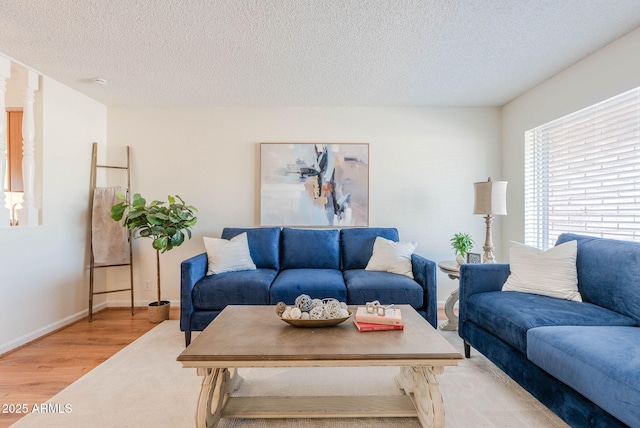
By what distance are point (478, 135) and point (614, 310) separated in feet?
8.03

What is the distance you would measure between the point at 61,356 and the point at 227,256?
147 centimetres

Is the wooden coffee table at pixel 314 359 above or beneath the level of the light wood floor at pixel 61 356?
above

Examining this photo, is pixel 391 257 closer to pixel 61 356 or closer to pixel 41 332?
pixel 61 356

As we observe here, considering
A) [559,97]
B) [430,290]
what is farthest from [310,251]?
[559,97]

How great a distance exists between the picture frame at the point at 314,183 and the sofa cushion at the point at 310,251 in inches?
15.0

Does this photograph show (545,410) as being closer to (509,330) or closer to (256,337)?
(509,330)

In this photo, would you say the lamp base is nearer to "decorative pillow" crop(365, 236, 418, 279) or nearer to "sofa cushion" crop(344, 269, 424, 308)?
"decorative pillow" crop(365, 236, 418, 279)

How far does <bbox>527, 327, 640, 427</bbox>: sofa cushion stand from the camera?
49.9 inches

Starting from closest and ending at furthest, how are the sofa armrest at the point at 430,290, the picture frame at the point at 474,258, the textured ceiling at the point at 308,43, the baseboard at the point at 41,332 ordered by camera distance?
the textured ceiling at the point at 308,43, the baseboard at the point at 41,332, the sofa armrest at the point at 430,290, the picture frame at the point at 474,258

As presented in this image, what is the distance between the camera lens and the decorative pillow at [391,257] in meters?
3.10

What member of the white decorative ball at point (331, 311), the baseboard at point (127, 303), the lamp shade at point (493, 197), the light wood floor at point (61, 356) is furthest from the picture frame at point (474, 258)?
the baseboard at point (127, 303)

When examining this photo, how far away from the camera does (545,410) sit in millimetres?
1838

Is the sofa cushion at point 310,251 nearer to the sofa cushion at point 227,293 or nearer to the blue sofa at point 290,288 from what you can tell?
the blue sofa at point 290,288

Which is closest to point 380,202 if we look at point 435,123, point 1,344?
point 435,123
